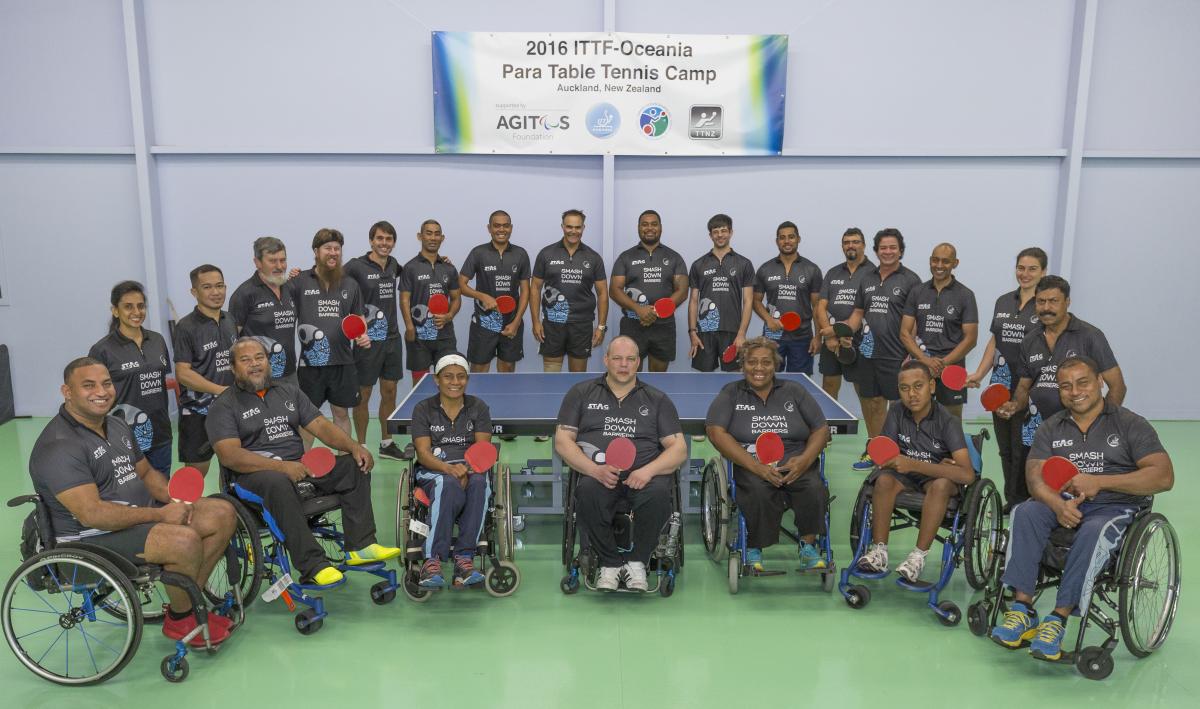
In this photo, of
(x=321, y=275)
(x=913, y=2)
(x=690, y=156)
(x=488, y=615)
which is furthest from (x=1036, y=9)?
(x=488, y=615)

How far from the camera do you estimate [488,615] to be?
3.99m

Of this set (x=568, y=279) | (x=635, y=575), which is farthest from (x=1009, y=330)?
(x=568, y=279)

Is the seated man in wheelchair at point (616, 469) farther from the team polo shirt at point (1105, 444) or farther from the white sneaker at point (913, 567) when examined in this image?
the team polo shirt at point (1105, 444)

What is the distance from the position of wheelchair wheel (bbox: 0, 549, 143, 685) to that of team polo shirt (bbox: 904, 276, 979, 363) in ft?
14.6

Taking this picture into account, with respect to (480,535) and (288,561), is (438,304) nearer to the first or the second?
(480,535)

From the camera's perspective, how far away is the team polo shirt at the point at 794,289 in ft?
20.6

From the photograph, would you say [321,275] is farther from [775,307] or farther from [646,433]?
[775,307]

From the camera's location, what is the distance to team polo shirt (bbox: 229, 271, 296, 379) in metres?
5.14

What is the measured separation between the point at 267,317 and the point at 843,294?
11.8 ft

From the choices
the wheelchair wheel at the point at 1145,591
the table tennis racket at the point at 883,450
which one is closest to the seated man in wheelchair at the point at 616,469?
the table tennis racket at the point at 883,450

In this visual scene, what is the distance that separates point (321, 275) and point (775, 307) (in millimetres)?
2997

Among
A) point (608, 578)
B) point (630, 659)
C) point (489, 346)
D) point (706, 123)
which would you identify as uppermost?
point (706, 123)

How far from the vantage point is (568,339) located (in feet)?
21.7

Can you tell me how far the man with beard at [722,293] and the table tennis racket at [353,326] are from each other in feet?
7.55
